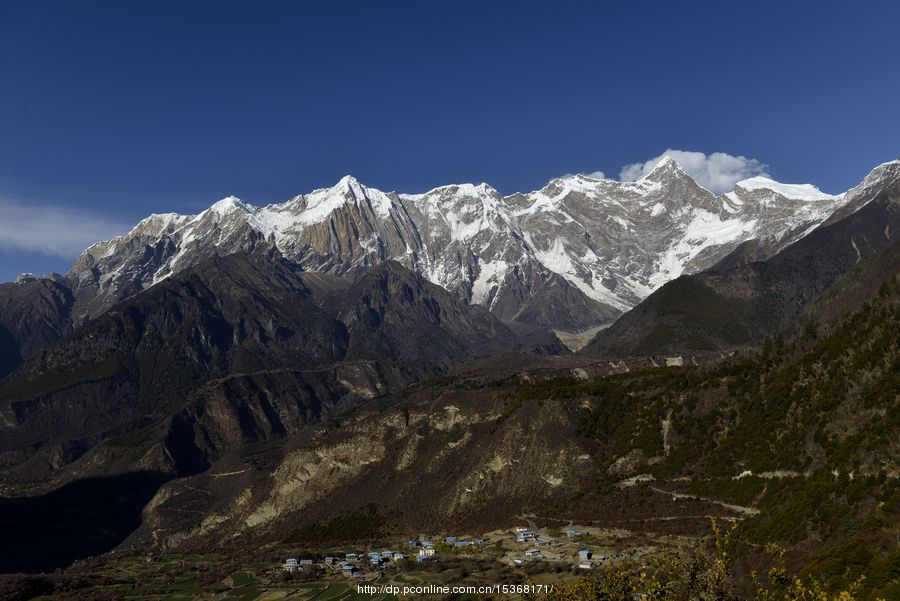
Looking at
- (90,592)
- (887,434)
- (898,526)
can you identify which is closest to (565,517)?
(887,434)

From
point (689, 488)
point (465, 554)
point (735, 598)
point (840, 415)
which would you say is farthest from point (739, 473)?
point (735, 598)

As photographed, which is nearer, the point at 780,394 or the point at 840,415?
the point at 840,415

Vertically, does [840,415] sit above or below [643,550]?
above

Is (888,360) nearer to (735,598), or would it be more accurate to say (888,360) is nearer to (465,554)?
(465,554)

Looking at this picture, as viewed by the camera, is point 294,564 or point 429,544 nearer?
point 429,544

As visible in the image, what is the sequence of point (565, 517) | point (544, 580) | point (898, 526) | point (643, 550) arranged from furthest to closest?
1. point (565, 517)
2. point (643, 550)
3. point (544, 580)
4. point (898, 526)

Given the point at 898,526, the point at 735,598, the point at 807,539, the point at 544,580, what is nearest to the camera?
the point at 735,598

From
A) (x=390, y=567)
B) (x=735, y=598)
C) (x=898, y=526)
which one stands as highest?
(x=735, y=598)

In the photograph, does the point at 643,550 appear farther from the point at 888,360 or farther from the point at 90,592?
the point at 90,592

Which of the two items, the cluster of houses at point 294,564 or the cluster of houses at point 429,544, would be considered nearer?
the cluster of houses at point 429,544

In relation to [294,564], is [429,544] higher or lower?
lower
